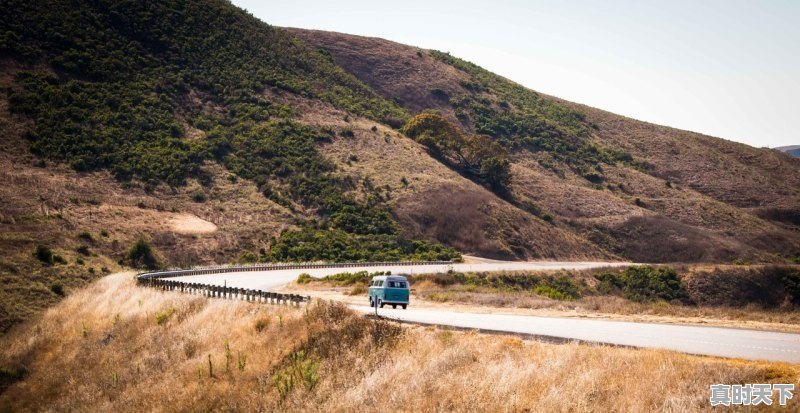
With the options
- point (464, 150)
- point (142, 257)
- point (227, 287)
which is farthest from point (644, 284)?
point (464, 150)

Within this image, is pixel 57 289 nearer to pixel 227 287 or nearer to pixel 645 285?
pixel 227 287

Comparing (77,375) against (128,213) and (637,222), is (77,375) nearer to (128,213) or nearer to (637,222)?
(128,213)

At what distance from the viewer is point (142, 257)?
5475 cm

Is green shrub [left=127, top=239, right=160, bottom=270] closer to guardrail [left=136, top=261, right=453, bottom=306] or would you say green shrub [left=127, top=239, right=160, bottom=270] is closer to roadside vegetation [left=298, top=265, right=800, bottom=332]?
guardrail [left=136, top=261, right=453, bottom=306]

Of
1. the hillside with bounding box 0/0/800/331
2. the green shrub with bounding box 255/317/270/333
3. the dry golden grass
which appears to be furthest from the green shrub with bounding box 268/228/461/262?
the green shrub with bounding box 255/317/270/333

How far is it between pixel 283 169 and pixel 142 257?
27679mm

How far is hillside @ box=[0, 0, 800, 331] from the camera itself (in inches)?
2411

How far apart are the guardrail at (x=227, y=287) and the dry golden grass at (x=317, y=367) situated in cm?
109

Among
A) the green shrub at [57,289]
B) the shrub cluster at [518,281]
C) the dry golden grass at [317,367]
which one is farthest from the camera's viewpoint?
the shrub cluster at [518,281]

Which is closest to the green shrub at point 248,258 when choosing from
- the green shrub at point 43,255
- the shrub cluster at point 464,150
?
the green shrub at point 43,255

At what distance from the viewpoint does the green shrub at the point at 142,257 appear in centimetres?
5416

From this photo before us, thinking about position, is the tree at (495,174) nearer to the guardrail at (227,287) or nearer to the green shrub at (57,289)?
the guardrail at (227,287)

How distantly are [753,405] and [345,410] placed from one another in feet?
26.7

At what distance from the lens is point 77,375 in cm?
2664
